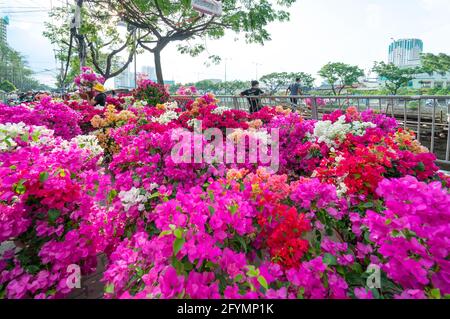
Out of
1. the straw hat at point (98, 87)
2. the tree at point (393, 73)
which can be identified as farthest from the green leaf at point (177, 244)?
the tree at point (393, 73)

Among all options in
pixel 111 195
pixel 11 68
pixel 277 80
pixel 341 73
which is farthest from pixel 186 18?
pixel 11 68

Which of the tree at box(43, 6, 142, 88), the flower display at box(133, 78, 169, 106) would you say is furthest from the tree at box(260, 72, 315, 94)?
the flower display at box(133, 78, 169, 106)

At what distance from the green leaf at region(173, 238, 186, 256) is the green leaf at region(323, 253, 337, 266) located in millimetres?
590

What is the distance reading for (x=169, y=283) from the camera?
111 centimetres

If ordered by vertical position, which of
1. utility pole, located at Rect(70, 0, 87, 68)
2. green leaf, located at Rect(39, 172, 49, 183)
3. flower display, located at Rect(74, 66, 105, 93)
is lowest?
green leaf, located at Rect(39, 172, 49, 183)

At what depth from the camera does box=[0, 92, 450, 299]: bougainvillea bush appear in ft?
3.76

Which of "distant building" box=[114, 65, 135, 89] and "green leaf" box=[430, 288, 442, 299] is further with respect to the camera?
"distant building" box=[114, 65, 135, 89]

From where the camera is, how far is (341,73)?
44.6 meters

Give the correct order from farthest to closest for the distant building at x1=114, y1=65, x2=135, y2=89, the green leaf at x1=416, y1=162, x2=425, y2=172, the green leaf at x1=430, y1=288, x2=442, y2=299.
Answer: the distant building at x1=114, y1=65, x2=135, y2=89
the green leaf at x1=416, y1=162, x2=425, y2=172
the green leaf at x1=430, y1=288, x2=442, y2=299

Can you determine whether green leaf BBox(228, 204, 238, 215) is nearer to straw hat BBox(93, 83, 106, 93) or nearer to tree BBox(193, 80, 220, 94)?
straw hat BBox(93, 83, 106, 93)

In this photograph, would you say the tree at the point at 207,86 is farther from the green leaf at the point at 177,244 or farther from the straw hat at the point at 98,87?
the green leaf at the point at 177,244

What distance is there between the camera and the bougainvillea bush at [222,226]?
3.76 feet

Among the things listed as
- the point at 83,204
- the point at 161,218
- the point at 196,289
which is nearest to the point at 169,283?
the point at 196,289

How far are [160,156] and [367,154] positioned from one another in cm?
155
